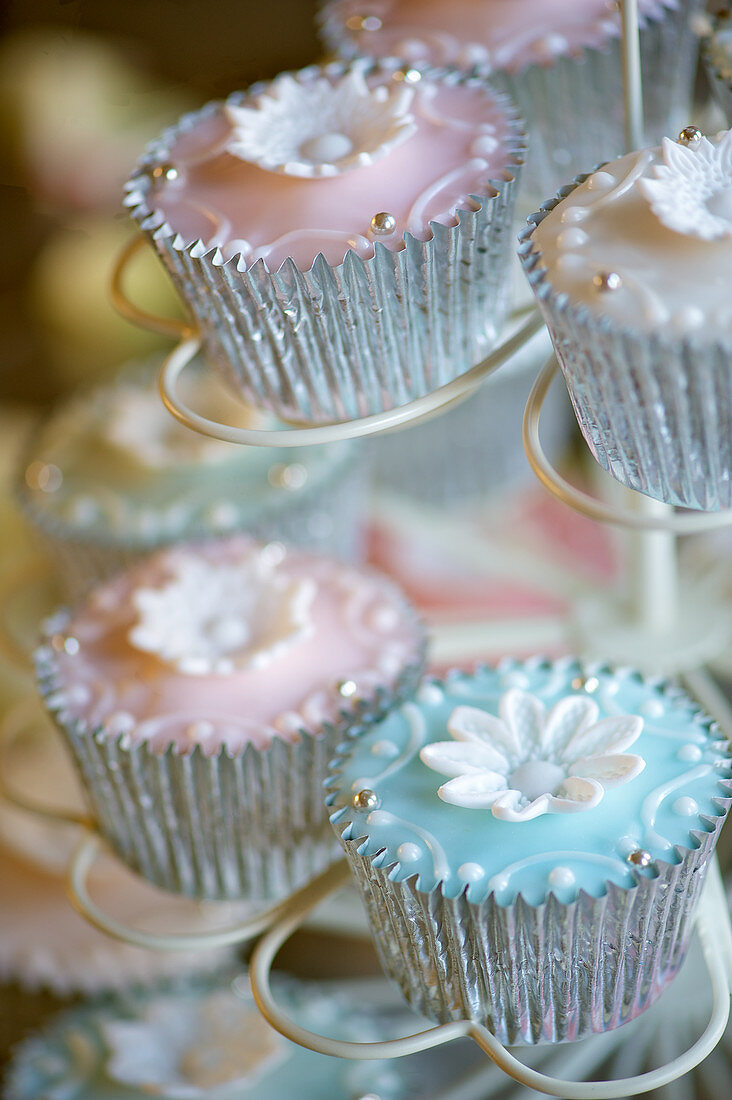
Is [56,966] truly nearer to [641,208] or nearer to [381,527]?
[381,527]

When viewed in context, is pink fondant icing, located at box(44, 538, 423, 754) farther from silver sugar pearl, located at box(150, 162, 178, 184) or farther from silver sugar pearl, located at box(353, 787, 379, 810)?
silver sugar pearl, located at box(150, 162, 178, 184)

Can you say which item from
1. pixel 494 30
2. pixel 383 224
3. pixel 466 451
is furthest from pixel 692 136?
pixel 466 451

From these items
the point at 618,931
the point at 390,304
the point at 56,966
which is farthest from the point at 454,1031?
the point at 56,966

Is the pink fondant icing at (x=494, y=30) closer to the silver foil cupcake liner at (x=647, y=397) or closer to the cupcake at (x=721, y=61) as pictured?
the cupcake at (x=721, y=61)

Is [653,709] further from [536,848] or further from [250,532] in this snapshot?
[250,532]

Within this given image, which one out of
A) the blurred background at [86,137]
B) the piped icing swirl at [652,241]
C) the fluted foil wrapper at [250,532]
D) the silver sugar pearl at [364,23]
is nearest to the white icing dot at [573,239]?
the piped icing swirl at [652,241]
